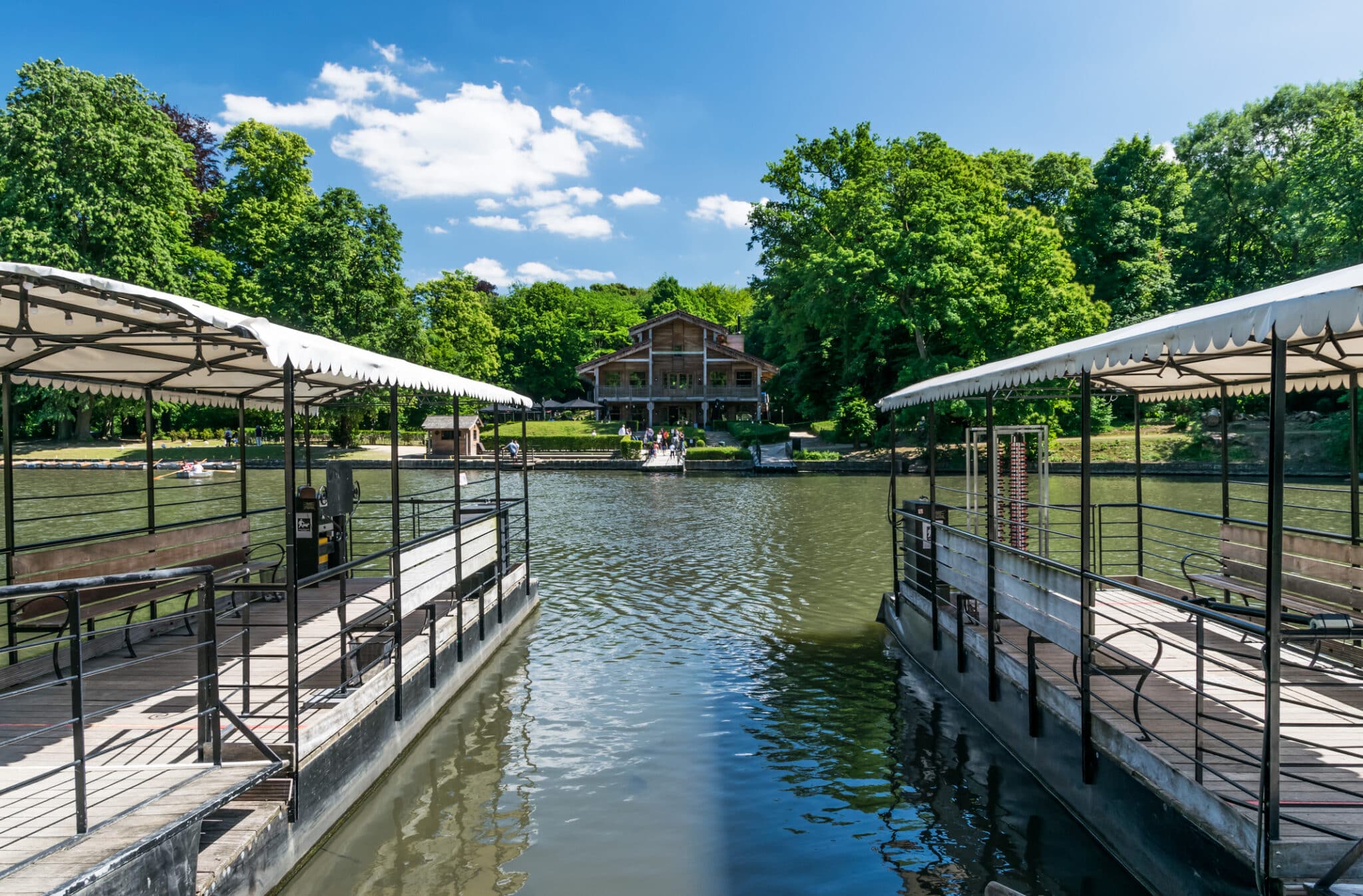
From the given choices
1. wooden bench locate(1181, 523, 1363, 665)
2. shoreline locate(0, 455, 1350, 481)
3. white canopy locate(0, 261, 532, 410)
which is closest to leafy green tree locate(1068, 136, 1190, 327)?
shoreline locate(0, 455, 1350, 481)

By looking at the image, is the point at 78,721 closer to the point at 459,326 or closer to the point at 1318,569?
the point at 1318,569

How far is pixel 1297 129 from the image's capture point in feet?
180

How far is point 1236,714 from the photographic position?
593 cm

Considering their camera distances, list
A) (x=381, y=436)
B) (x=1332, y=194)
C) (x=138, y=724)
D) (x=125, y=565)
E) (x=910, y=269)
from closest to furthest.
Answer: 1. (x=138, y=724)
2. (x=125, y=565)
3. (x=1332, y=194)
4. (x=910, y=269)
5. (x=381, y=436)

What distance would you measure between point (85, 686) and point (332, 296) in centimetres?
4759

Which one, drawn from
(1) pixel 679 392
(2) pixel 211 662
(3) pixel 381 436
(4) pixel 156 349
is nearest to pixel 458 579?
(4) pixel 156 349

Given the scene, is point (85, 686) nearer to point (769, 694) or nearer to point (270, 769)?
point (270, 769)

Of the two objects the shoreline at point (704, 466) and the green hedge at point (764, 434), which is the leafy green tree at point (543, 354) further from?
the shoreline at point (704, 466)

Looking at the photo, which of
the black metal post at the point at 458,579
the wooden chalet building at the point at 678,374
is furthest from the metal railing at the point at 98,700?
the wooden chalet building at the point at 678,374

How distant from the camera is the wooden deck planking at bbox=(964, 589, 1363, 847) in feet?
14.5

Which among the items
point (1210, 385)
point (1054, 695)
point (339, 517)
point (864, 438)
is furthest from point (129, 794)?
point (864, 438)

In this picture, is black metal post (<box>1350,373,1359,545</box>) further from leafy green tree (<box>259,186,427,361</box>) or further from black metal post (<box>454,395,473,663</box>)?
leafy green tree (<box>259,186,427,361</box>)

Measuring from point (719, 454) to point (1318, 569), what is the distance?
4131cm

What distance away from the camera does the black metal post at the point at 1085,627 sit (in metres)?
5.83
